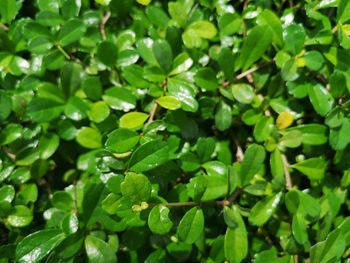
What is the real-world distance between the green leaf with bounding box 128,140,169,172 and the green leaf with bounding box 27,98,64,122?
1.09 ft

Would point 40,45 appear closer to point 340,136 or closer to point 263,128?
Answer: point 263,128

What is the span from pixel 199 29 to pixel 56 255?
701mm

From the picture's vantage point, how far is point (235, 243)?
118cm

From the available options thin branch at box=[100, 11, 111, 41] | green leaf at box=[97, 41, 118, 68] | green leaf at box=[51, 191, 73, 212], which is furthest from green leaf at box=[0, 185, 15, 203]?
thin branch at box=[100, 11, 111, 41]

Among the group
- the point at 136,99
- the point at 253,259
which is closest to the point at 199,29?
the point at 136,99

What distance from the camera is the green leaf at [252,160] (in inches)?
47.7

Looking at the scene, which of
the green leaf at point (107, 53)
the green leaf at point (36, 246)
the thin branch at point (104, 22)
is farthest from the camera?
the thin branch at point (104, 22)

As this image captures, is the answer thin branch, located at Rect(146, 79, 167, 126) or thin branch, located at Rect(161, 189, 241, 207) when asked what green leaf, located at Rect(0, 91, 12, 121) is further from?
thin branch, located at Rect(161, 189, 241, 207)

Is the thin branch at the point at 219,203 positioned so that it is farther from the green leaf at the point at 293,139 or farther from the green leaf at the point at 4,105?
the green leaf at the point at 4,105

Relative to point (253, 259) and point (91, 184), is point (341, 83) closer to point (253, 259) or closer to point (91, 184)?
point (253, 259)

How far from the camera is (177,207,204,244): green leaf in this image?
111 cm

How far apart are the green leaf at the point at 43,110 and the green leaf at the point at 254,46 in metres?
0.51

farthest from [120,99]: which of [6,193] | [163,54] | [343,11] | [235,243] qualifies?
[343,11]

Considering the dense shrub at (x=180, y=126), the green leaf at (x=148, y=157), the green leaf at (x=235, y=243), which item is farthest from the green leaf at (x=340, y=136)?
the green leaf at (x=148, y=157)
